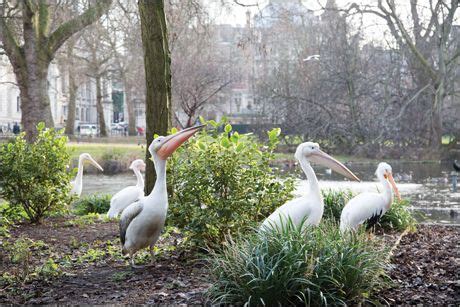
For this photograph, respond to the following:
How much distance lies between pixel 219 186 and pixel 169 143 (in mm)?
746

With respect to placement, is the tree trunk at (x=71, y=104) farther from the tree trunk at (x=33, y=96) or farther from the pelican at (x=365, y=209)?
the pelican at (x=365, y=209)

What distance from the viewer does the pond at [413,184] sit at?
595 inches

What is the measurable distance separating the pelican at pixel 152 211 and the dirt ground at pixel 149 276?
0.31 meters

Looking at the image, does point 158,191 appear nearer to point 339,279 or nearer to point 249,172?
point 249,172

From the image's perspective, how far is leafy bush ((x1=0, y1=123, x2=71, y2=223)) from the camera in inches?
429

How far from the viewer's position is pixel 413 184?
21.9 m

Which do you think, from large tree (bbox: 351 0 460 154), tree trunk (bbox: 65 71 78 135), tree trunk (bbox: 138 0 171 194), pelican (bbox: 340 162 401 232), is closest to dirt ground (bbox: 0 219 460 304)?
pelican (bbox: 340 162 401 232)

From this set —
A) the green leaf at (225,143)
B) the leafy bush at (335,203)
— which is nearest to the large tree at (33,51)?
the leafy bush at (335,203)

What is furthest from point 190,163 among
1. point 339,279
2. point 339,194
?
point 339,194

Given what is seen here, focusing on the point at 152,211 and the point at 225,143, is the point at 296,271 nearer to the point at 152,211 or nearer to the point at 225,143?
the point at 152,211

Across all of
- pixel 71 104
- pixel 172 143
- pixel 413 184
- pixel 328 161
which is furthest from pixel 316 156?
pixel 71 104

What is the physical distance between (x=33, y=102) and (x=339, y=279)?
15.1 m

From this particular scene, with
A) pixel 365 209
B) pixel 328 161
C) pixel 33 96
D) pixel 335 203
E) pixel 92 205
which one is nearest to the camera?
pixel 328 161

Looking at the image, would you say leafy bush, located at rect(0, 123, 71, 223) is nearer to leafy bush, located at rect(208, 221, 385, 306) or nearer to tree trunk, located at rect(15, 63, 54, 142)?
leafy bush, located at rect(208, 221, 385, 306)
